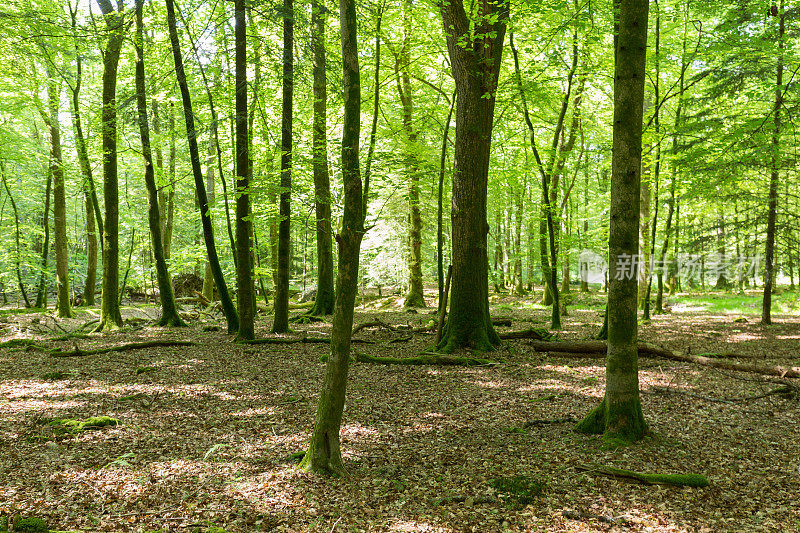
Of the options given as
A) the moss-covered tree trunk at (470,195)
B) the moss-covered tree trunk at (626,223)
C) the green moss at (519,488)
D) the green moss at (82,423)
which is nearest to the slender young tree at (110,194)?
the green moss at (82,423)

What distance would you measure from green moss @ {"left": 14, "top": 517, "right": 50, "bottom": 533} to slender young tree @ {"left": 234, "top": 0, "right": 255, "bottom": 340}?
702cm

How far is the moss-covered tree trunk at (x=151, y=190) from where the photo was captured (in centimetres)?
1059

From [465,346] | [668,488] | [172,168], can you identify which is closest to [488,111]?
[465,346]

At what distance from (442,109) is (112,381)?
11.7m

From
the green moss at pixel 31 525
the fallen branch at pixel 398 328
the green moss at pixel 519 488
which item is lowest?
the green moss at pixel 519 488

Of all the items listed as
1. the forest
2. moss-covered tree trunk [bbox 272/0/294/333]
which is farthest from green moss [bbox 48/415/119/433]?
moss-covered tree trunk [bbox 272/0/294/333]

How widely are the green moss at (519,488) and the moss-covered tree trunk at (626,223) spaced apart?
53.0 inches

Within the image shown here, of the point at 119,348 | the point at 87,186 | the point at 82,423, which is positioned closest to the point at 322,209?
the point at 119,348

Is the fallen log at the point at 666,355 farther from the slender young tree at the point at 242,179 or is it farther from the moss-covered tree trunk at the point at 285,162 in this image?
the slender young tree at the point at 242,179

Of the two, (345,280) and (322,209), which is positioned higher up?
(322,209)

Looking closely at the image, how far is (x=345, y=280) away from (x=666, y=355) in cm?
764

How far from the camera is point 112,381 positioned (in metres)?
7.13

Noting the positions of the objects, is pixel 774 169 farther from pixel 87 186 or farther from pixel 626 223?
pixel 87 186

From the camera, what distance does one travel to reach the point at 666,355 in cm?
880
